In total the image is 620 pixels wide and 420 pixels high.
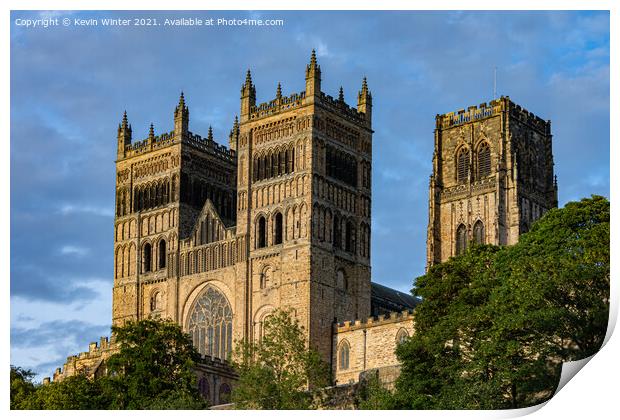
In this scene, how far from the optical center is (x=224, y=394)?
3922 inches

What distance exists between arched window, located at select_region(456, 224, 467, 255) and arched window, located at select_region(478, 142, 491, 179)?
409cm

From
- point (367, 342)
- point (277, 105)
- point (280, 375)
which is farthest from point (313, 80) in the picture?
point (280, 375)

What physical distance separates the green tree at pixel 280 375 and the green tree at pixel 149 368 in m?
2.60

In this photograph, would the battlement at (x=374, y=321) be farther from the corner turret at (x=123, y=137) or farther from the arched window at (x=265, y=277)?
the corner turret at (x=123, y=137)

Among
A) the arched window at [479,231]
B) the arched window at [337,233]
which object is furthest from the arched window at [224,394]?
the arched window at [479,231]

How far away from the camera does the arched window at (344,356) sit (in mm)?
104812

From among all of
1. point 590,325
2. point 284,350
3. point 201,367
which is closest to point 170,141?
point 201,367

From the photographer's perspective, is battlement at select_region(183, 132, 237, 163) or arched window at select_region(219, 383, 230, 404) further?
battlement at select_region(183, 132, 237, 163)

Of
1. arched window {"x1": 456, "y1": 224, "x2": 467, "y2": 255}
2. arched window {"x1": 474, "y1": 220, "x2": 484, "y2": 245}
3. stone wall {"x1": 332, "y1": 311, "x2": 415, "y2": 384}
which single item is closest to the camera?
stone wall {"x1": 332, "y1": 311, "x2": 415, "y2": 384}

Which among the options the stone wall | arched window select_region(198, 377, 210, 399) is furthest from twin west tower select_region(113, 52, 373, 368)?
arched window select_region(198, 377, 210, 399)

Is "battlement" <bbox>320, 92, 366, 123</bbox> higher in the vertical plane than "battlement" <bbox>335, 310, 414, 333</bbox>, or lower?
higher

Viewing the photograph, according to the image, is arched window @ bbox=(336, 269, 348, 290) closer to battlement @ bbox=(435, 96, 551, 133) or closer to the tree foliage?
battlement @ bbox=(435, 96, 551, 133)

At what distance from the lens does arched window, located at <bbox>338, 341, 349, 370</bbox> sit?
4126 inches
